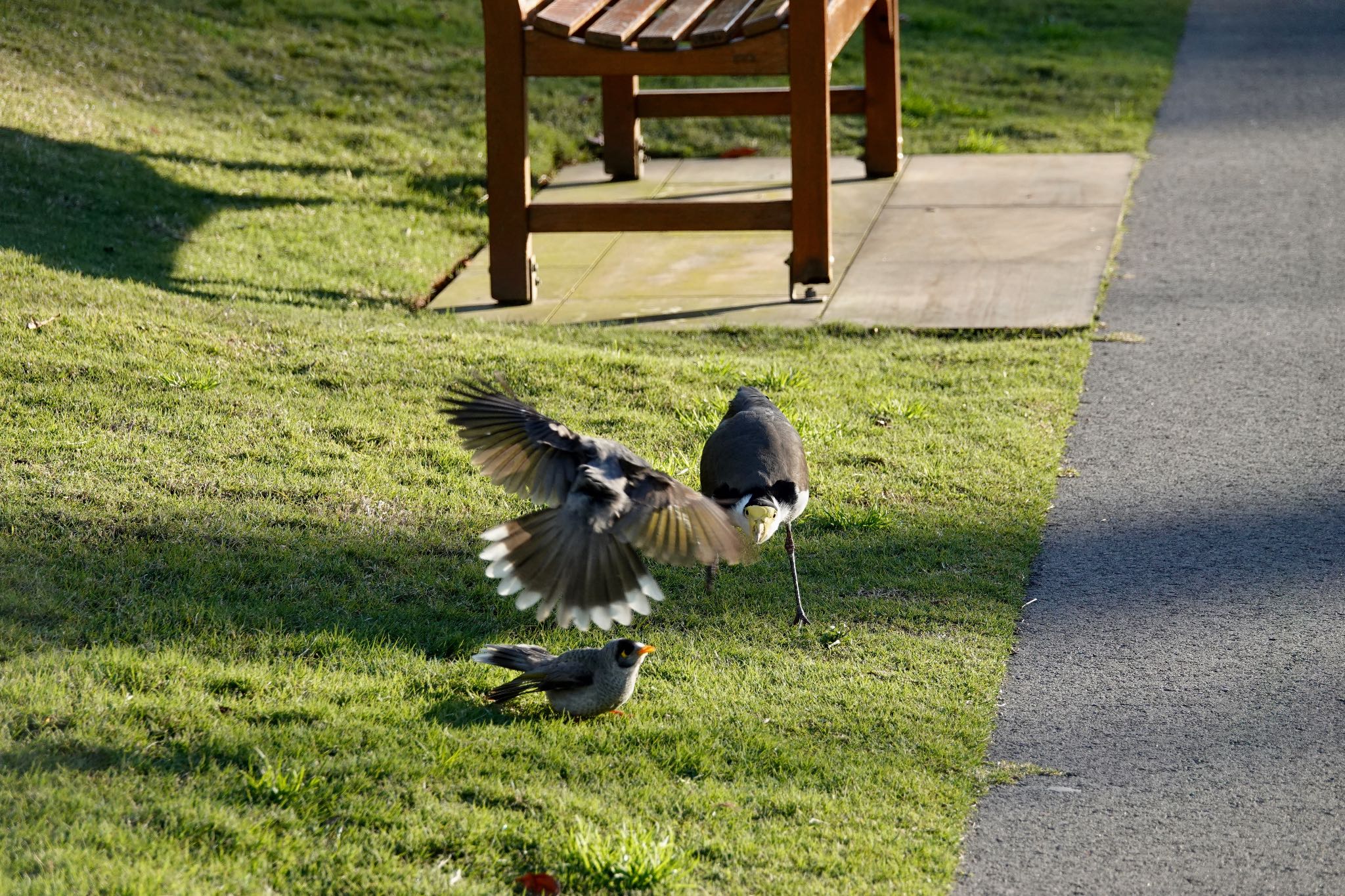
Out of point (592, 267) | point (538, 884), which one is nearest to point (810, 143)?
point (592, 267)

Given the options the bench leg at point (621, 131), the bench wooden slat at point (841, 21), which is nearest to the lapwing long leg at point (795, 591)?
the bench wooden slat at point (841, 21)

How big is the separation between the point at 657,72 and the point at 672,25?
0.36 m

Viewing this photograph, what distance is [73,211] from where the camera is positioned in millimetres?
8250

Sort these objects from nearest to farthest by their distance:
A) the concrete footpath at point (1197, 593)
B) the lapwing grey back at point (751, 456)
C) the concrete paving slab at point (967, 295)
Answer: the concrete footpath at point (1197, 593) < the lapwing grey back at point (751, 456) < the concrete paving slab at point (967, 295)

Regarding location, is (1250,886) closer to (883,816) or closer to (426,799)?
(883,816)

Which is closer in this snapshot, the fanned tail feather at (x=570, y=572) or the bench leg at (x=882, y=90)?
the fanned tail feather at (x=570, y=572)

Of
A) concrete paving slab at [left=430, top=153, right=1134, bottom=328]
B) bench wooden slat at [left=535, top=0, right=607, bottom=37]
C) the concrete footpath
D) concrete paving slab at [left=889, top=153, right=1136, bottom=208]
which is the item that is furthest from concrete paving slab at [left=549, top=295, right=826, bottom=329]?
concrete paving slab at [left=889, top=153, right=1136, bottom=208]

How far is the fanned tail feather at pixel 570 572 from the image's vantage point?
4016mm

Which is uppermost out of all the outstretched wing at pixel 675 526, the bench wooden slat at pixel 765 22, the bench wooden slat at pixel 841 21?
the bench wooden slat at pixel 765 22

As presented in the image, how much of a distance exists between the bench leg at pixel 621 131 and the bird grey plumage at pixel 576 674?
6.60 meters

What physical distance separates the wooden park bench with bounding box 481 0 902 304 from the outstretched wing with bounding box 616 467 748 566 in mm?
3976

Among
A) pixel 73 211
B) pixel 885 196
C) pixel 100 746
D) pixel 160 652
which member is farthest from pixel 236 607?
pixel 885 196

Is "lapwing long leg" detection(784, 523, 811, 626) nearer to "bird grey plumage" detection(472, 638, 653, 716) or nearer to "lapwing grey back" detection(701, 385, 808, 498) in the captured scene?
"lapwing grey back" detection(701, 385, 808, 498)

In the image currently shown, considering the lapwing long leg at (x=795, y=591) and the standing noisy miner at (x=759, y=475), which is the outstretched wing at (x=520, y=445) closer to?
the standing noisy miner at (x=759, y=475)
